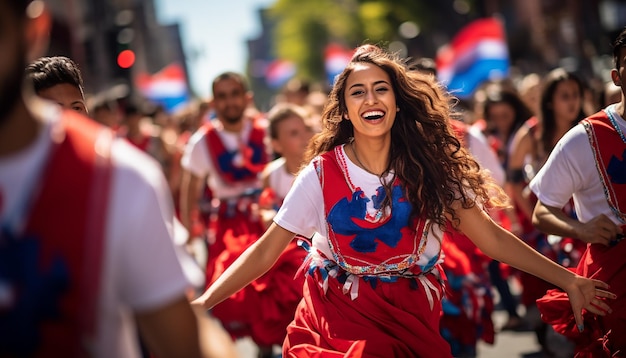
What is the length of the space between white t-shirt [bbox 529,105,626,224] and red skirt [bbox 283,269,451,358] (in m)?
0.80

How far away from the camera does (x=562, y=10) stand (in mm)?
46469

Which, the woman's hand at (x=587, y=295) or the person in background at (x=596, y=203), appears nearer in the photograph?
the woman's hand at (x=587, y=295)

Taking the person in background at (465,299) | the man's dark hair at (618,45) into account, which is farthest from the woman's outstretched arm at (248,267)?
the person in background at (465,299)

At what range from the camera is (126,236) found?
2318mm

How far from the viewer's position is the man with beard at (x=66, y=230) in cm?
223

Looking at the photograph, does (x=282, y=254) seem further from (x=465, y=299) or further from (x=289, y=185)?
(x=465, y=299)

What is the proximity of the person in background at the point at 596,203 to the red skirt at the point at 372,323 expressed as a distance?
0.73 m

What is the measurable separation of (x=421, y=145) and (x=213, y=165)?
4583 millimetres

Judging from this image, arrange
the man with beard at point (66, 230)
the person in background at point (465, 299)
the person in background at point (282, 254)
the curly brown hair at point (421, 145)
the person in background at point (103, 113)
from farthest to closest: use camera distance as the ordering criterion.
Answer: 1. the person in background at point (103, 113)
2. the person in background at point (282, 254)
3. the person in background at point (465, 299)
4. the curly brown hair at point (421, 145)
5. the man with beard at point (66, 230)

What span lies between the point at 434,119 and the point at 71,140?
10.5 feet

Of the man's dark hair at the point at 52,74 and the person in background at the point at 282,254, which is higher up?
the man's dark hair at the point at 52,74

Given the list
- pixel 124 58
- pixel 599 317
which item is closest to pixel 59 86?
pixel 599 317

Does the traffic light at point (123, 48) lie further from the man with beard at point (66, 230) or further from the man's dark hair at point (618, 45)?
the man with beard at point (66, 230)

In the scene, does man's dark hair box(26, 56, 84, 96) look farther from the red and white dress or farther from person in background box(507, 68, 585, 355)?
person in background box(507, 68, 585, 355)
